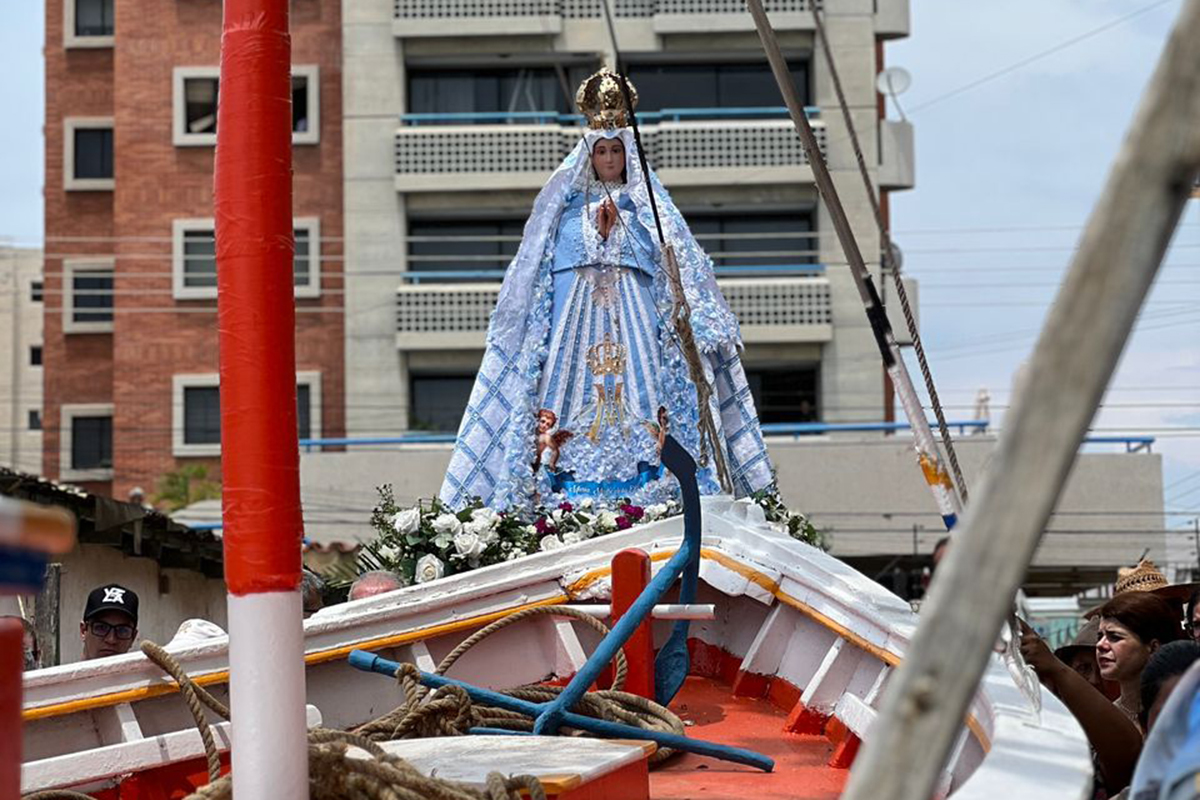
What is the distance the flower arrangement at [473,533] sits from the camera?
7.72m

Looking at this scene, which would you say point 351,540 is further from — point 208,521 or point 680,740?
point 680,740

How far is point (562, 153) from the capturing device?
3247 centimetres

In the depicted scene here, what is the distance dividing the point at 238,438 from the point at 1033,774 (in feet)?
5.02

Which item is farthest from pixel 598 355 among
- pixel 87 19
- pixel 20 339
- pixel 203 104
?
pixel 20 339

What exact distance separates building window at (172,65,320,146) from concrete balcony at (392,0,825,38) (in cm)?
206

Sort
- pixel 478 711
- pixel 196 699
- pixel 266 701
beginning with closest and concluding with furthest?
pixel 266 701, pixel 196 699, pixel 478 711

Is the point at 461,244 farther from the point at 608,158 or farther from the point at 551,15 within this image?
the point at 608,158

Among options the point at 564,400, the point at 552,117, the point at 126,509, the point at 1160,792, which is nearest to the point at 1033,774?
the point at 1160,792

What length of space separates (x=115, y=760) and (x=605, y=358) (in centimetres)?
482

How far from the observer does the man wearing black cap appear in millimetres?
6609

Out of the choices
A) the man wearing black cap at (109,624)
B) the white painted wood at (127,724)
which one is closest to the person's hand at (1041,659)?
the white painted wood at (127,724)

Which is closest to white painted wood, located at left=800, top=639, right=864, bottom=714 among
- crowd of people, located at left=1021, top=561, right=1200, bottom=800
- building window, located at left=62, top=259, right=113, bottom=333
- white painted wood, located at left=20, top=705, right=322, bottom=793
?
crowd of people, located at left=1021, top=561, right=1200, bottom=800

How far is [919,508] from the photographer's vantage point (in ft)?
98.0

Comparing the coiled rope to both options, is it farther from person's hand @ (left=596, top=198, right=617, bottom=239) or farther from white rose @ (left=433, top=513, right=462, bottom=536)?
person's hand @ (left=596, top=198, right=617, bottom=239)
